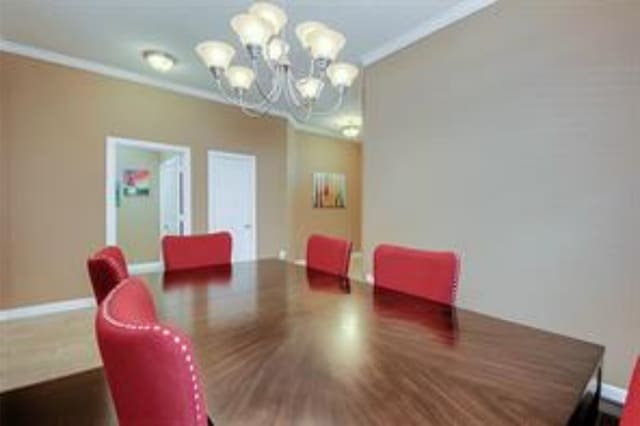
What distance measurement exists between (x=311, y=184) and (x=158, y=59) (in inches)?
146

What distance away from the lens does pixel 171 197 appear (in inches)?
204

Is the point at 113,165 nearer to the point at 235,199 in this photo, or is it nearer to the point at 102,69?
the point at 102,69

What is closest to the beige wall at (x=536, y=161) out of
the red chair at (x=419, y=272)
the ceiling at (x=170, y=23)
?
the ceiling at (x=170, y=23)

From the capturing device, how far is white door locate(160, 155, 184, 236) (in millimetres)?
4848

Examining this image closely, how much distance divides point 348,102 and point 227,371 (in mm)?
4827

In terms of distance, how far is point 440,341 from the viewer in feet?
3.74

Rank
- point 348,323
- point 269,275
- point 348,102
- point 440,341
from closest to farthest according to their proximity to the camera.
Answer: point 440,341 → point 348,323 → point 269,275 → point 348,102

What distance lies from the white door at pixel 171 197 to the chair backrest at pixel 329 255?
2.90 meters

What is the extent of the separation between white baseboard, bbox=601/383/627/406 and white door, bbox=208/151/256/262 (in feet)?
14.1

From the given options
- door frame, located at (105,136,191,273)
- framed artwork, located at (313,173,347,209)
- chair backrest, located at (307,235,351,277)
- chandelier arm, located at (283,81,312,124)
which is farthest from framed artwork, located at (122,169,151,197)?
chair backrest, located at (307,235,351,277)

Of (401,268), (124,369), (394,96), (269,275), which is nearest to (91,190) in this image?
(269,275)

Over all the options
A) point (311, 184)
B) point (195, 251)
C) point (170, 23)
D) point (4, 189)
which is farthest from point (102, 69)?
point (311, 184)

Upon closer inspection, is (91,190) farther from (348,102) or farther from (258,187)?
(348,102)

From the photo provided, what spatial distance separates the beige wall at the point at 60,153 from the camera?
352 centimetres
